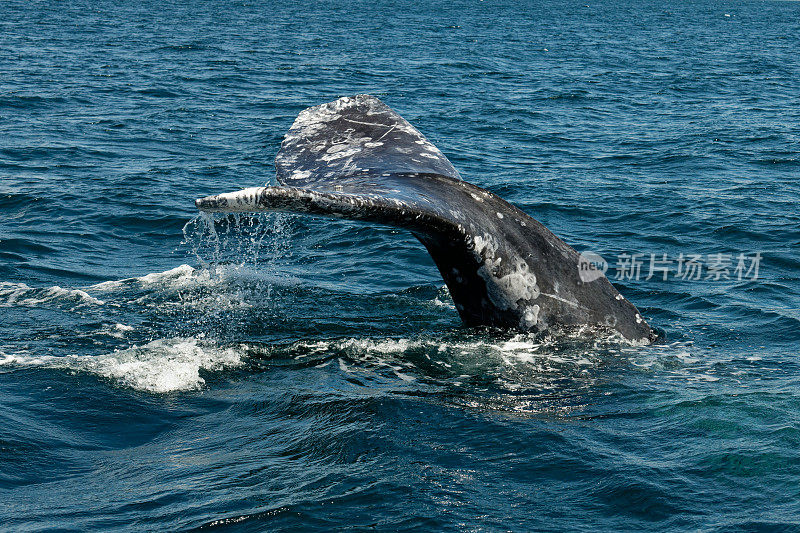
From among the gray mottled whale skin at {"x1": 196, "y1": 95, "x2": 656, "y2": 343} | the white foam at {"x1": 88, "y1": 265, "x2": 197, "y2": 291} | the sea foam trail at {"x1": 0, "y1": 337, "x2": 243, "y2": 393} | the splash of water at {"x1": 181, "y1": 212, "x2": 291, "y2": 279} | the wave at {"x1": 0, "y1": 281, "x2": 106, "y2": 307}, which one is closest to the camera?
the gray mottled whale skin at {"x1": 196, "y1": 95, "x2": 656, "y2": 343}

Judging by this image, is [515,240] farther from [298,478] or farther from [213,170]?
[213,170]

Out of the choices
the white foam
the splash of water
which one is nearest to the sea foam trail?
the white foam

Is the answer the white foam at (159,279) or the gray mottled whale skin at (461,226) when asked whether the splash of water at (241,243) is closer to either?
the white foam at (159,279)

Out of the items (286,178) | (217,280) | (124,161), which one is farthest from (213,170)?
(286,178)

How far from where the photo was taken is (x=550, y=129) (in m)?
19.5

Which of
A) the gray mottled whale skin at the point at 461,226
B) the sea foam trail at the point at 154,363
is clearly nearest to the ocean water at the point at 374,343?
the sea foam trail at the point at 154,363

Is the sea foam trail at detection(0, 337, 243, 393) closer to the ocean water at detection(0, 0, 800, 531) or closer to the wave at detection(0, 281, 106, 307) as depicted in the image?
the ocean water at detection(0, 0, 800, 531)

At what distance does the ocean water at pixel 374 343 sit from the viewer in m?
4.52

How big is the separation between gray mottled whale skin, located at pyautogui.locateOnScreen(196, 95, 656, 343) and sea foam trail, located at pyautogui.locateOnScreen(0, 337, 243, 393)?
4.62 feet

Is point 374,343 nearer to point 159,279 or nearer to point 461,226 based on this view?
point 461,226

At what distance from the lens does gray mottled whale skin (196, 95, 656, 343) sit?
17.0 ft

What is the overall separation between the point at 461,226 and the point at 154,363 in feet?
8.42

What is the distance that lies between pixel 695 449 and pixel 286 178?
302cm

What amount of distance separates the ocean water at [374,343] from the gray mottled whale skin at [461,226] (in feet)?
0.74
